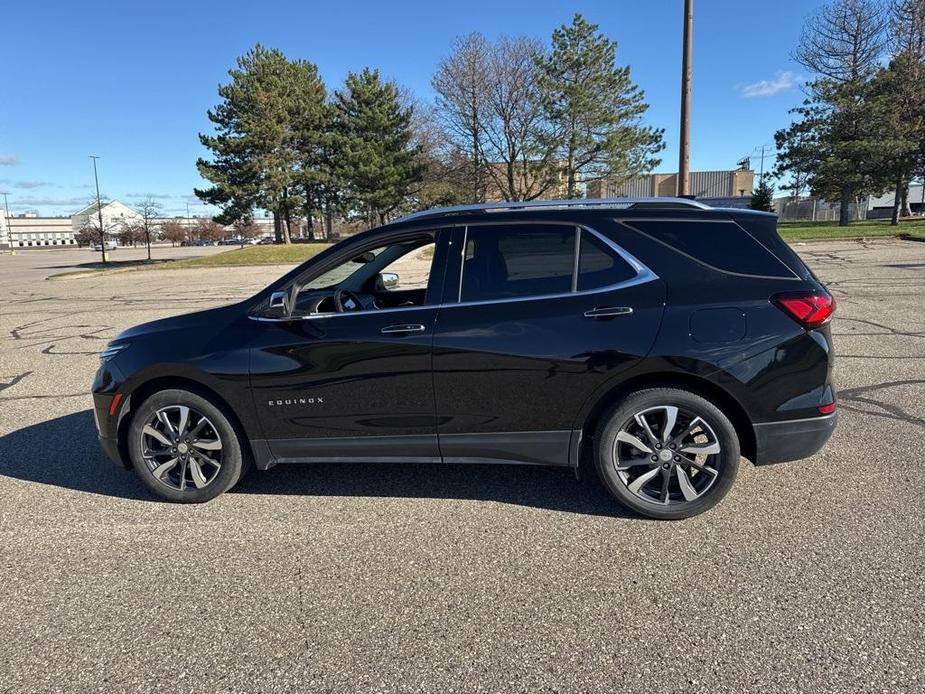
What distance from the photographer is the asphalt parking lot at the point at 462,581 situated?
2.24 metres

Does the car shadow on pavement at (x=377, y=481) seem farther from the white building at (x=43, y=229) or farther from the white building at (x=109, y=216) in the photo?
the white building at (x=43, y=229)

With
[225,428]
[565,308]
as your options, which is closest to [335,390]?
[225,428]

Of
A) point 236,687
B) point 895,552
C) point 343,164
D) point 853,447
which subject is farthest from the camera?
point 343,164

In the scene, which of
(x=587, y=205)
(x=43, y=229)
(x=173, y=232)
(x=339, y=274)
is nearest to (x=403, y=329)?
(x=339, y=274)

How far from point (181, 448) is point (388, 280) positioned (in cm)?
204

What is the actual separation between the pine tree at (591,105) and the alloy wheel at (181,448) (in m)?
36.6

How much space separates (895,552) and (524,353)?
2088 millimetres

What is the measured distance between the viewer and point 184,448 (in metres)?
3.60

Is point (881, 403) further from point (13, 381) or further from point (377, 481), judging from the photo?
point (13, 381)

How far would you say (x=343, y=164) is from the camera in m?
41.8

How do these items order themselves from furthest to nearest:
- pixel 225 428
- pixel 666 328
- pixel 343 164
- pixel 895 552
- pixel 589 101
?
1. pixel 343 164
2. pixel 589 101
3. pixel 225 428
4. pixel 666 328
5. pixel 895 552

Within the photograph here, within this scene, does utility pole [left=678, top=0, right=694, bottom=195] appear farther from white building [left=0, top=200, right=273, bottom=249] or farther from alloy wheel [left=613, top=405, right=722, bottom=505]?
white building [left=0, top=200, right=273, bottom=249]

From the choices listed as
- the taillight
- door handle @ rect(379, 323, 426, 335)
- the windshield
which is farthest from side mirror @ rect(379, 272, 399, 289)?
the taillight

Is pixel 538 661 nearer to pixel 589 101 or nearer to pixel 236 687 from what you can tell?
pixel 236 687
